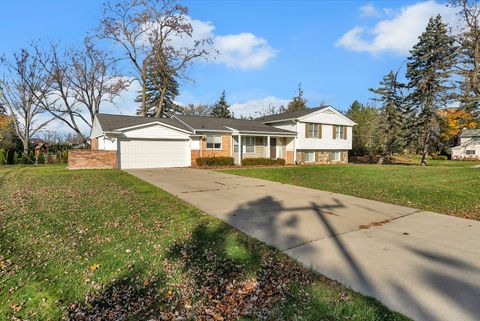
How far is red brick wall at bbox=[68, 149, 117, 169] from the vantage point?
16.3 metres

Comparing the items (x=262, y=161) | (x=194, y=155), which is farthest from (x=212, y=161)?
(x=262, y=161)

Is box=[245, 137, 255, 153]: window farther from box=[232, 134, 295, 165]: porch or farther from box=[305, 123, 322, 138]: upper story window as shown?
box=[305, 123, 322, 138]: upper story window

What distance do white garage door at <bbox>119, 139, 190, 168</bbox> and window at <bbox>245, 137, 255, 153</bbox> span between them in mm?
5098

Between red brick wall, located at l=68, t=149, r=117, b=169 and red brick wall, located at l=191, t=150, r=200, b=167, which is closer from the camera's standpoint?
red brick wall, located at l=68, t=149, r=117, b=169

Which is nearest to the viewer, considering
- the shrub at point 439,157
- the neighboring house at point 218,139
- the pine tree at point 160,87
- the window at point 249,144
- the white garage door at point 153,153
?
the white garage door at point 153,153

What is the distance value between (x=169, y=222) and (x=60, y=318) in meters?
2.79

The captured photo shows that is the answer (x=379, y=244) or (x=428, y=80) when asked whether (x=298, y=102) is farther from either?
(x=379, y=244)

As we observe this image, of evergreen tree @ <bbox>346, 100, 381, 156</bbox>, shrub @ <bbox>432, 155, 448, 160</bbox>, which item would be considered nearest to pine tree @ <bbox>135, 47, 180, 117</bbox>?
evergreen tree @ <bbox>346, 100, 381, 156</bbox>

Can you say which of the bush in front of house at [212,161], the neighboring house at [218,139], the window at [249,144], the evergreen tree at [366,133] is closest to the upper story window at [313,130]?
the neighboring house at [218,139]

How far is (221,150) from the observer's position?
20.3 m

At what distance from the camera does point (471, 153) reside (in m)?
41.6

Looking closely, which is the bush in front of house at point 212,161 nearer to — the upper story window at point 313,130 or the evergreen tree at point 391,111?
the upper story window at point 313,130

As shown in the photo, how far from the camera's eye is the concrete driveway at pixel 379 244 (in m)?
2.78

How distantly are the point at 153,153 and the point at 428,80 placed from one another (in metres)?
24.5
